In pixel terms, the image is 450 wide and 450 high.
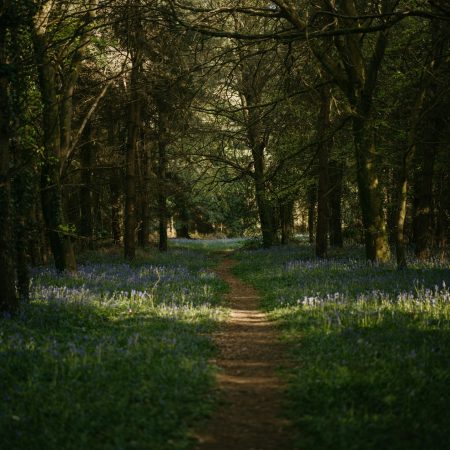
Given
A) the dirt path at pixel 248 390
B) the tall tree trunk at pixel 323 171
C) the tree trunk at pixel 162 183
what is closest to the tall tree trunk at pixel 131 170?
the tree trunk at pixel 162 183

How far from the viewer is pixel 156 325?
858cm

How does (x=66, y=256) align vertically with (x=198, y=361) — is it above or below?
above

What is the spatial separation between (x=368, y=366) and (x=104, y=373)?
3255mm

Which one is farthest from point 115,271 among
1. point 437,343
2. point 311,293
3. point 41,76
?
point 437,343

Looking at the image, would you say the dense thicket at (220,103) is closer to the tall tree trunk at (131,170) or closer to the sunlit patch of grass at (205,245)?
the tall tree trunk at (131,170)

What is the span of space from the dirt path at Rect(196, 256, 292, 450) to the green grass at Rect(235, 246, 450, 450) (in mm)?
225

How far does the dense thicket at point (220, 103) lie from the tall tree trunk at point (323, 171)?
3.0 inches

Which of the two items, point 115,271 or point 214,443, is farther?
point 115,271

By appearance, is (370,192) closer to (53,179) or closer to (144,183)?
(53,179)

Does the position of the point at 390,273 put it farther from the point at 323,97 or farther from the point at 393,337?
the point at 323,97

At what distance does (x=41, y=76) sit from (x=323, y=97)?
30.7 feet

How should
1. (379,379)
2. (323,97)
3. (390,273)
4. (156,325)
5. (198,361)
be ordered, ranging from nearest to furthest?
(379,379) → (198,361) → (156,325) → (390,273) → (323,97)

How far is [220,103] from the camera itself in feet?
61.4

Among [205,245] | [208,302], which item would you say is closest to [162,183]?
[208,302]
